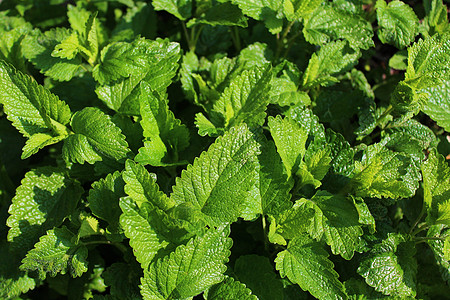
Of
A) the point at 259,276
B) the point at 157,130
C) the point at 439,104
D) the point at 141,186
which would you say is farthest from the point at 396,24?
the point at 141,186

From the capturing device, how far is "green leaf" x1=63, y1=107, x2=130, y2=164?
184 centimetres

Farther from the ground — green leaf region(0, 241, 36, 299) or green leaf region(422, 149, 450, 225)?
green leaf region(422, 149, 450, 225)

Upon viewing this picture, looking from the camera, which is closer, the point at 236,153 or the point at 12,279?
the point at 236,153

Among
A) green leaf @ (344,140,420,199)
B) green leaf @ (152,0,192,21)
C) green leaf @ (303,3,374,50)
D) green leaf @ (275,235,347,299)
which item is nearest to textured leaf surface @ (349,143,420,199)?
green leaf @ (344,140,420,199)

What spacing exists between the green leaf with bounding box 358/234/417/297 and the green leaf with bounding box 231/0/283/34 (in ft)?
3.63

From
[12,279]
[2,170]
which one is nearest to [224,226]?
[12,279]

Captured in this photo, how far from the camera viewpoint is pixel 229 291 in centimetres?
165

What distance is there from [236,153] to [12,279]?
1.18 meters

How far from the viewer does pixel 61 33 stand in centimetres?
222

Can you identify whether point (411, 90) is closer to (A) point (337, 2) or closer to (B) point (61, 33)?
(A) point (337, 2)

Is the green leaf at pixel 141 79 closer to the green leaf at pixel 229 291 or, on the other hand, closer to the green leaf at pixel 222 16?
the green leaf at pixel 222 16

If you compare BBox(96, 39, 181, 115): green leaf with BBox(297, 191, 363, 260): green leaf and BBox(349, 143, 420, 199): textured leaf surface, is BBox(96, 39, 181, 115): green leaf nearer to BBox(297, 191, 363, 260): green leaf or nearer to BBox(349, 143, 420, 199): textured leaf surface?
BBox(297, 191, 363, 260): green leaf

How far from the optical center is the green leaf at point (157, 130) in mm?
1855

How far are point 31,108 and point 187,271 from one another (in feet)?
3.22
